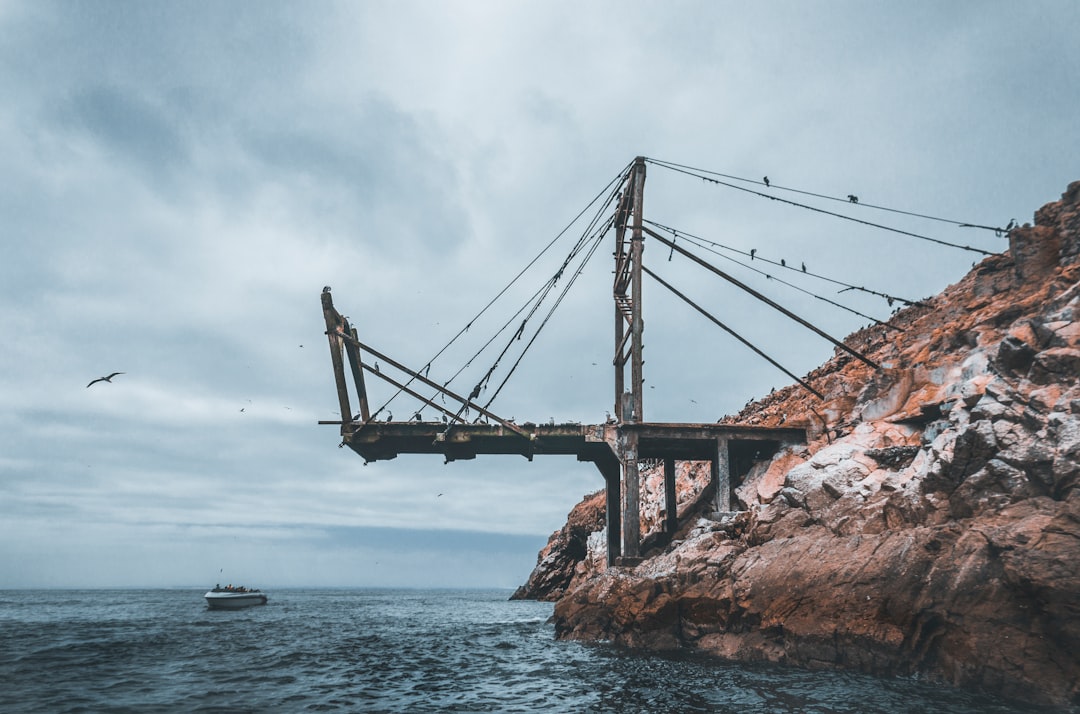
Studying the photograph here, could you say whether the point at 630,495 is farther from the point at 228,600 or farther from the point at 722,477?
the point at 228,600

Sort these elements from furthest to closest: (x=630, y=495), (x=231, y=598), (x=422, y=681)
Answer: (x=231, y=598) < (x=630, y=495) < (x=422, y=681)

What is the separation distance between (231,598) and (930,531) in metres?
67.5

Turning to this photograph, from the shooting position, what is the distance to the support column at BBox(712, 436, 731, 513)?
32.4 m

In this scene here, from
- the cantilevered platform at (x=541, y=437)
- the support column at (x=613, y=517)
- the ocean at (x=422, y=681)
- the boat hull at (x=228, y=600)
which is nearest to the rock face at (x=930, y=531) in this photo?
the ocean at (x=422, y=681)

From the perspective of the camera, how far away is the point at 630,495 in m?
31.5

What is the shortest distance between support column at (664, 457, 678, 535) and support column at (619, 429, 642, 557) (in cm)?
605

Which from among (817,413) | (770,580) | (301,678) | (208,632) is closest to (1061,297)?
(817,413)

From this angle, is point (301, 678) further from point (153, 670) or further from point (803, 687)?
point (803, 687)

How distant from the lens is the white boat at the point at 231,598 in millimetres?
66000

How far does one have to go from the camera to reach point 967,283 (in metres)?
36.0

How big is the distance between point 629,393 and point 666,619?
11.4 meters

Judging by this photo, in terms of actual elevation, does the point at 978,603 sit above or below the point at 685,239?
below

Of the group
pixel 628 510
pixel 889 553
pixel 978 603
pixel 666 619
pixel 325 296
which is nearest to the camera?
pixel 978 603

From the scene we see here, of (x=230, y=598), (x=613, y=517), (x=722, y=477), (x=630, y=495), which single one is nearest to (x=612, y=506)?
(x=613, y=517)
